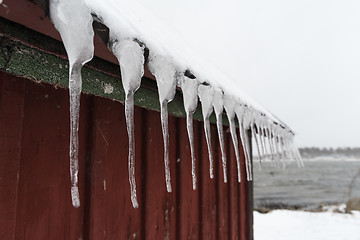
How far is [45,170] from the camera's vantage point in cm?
95

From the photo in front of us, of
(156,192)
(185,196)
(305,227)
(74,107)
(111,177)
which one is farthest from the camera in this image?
(305,227)

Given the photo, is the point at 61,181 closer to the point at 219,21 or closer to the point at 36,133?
the point at 36,133

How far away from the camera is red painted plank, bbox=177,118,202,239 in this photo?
5.77ft

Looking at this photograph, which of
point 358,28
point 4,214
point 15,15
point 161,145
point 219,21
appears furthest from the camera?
point 358,28

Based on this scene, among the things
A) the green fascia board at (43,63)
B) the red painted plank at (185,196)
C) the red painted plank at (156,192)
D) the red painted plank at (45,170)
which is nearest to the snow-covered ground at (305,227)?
the red painted plank at (185,196)

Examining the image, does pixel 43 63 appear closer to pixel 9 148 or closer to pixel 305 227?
pixel 9 148

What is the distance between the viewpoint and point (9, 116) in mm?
801

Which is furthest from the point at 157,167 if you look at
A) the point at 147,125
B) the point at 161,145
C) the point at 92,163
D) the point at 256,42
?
the point at 256,42

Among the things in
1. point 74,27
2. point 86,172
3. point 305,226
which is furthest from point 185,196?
point 305,226

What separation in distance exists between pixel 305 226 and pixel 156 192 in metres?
9.36

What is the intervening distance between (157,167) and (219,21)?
5389 cm

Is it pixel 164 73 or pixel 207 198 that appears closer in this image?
pixel 164 73

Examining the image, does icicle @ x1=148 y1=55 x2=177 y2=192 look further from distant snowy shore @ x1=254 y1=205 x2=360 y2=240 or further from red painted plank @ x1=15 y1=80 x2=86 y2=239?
distant snowy shore @ x1=254 y1=205 x2=360 y2=240

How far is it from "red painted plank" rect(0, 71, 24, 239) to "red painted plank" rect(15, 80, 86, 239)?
0.04m
